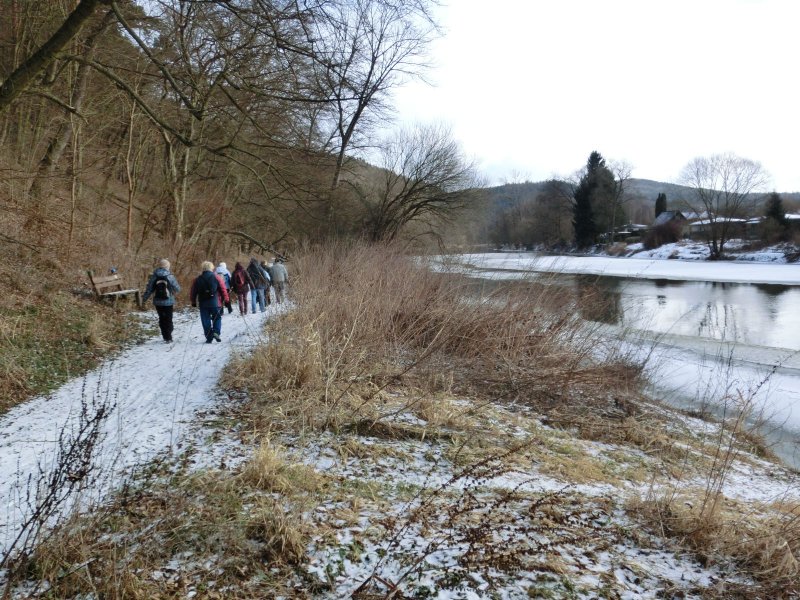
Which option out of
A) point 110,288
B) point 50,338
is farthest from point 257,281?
A: point 50,338

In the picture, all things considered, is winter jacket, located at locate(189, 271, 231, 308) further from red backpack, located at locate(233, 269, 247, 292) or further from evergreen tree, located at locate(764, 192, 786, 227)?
evergreen tree, located at locate(764, 192, 786, 227)

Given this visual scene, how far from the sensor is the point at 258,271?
1360 cm

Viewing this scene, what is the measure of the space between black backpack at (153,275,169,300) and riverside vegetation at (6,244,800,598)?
8.77 ft

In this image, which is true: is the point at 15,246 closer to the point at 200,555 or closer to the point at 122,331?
the point at 122,331

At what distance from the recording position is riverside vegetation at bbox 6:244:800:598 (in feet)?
8.48

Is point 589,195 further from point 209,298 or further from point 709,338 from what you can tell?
point 209,298

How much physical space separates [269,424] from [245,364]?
6.28 ft

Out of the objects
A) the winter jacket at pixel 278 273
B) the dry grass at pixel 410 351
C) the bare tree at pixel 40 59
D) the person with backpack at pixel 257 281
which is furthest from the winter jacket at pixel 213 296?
the winter jacket at pixel 278 273

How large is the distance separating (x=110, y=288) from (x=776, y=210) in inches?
2151

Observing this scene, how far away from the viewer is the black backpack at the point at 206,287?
8.55 metres

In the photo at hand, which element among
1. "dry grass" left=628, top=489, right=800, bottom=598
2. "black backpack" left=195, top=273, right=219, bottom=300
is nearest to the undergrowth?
"black backpack" left=195, top=273, right=219, bottom=300

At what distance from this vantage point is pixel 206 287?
8586 mm

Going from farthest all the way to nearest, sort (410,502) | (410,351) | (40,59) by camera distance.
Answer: (410,351), (40,59), (410,502)

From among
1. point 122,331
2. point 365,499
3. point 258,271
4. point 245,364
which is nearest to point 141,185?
point 258,271
